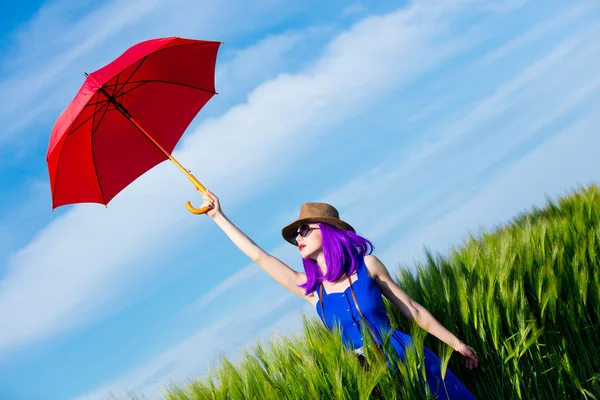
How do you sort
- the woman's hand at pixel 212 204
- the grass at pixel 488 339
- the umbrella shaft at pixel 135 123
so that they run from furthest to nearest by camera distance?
the umbrella shaft at pixel 135 123 < the woman's hand at pixel 212 204 < the grass at pixel 488 339

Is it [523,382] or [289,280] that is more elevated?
[289,280]

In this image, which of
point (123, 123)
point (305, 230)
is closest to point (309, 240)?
point (305, 230)

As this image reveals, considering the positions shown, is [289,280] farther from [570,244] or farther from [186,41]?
[570,244]

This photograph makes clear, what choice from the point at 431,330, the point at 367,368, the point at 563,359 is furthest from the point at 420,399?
the point at 563,359

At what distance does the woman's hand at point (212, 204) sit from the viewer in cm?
353

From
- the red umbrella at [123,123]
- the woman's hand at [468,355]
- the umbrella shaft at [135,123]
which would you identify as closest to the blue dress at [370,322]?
the woman's hand at [468,355]

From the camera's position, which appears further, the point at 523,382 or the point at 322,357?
the point at 523,382

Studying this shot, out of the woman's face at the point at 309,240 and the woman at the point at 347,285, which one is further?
the woman's face at the point at 309,240

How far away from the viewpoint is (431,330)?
130 inches

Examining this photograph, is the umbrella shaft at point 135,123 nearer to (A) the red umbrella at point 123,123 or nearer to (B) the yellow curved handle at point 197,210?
(A) the red umbrella at point 123,123

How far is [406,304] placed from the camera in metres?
3.26

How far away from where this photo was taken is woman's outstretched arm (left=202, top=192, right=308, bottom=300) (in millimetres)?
3406

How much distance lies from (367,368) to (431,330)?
49cm

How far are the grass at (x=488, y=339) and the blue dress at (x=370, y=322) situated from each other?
0.10m
